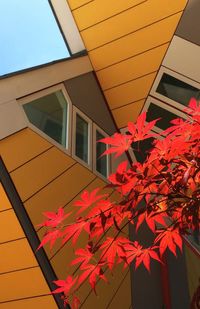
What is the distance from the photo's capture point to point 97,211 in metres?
1.81

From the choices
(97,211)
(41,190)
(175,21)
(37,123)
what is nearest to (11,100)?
(37,123)

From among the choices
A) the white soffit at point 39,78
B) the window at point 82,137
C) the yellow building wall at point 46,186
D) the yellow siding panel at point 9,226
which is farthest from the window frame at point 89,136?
the yellow siding panel at point 9,226

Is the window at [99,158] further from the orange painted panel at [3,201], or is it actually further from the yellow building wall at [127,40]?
the orange painted panel at [3,201]

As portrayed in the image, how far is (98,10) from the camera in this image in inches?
174

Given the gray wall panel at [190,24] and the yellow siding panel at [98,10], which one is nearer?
the gray wall panel at [190,24]

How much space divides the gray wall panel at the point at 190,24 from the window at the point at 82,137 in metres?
1.58

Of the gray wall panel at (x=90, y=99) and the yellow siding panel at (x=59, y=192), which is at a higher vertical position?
the gray wall panel at (x=90, y=99)

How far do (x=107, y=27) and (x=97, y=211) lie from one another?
3.26 m

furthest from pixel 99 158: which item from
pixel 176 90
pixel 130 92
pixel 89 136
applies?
pixel 176 90

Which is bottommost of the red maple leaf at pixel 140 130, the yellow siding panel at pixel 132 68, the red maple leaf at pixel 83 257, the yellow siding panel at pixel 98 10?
the red maple leaf at pixel 83 257

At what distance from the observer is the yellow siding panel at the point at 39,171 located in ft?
8.70

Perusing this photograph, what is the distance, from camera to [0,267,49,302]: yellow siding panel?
107 inches

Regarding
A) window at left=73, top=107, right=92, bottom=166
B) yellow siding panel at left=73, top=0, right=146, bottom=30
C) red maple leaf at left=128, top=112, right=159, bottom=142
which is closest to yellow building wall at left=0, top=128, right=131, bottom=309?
window at left=73, top=107, right=92, bottom=166

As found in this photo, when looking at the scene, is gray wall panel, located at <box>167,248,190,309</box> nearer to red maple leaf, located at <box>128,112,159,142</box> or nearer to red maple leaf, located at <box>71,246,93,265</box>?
red maple leaf, located at <box>71,246,93,265</box>
